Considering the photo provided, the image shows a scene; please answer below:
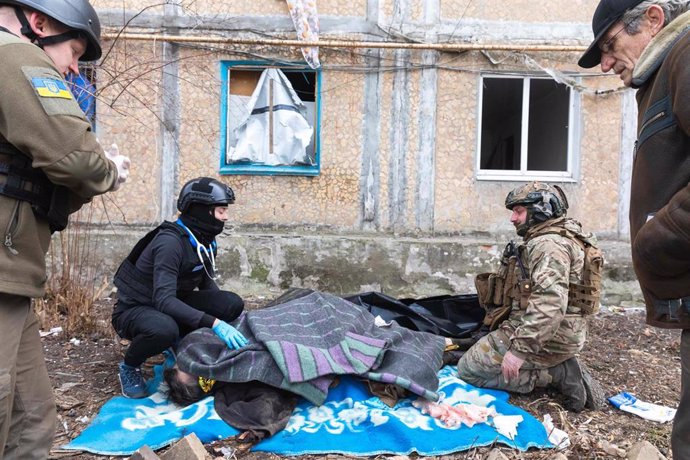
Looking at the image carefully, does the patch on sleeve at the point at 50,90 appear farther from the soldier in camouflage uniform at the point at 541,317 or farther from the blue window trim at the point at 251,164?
the blue window trim at the point at 251,164

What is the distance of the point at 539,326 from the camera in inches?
133

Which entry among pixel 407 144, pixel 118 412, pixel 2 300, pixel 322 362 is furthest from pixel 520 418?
pixel 407 144

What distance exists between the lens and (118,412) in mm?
3361

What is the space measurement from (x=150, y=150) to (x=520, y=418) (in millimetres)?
5676

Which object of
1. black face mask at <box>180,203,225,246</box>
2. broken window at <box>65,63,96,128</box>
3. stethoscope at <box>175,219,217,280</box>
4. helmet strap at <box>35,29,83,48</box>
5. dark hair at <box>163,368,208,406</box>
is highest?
broken window at <box>65,63,96,128</box>

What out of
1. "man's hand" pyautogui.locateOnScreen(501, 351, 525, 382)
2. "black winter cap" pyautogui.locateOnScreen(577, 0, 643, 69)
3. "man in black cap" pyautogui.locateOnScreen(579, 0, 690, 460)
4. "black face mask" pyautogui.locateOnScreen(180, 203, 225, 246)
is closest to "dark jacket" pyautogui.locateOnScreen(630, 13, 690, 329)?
"man in black cap" pyautogui.locateOnScreen(579, 0, 690, 460)

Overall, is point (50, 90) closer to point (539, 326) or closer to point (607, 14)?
point (607, 14)

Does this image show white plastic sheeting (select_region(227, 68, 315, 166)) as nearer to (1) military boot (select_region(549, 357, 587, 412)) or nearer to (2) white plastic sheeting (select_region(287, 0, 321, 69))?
(2) white plastic sheeting (select_region(287, 0, 321, 69))

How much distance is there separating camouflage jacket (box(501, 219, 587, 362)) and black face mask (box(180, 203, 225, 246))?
222cm

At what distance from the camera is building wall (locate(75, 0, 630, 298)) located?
6.89 metres

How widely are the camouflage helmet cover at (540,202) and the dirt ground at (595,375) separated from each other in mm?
1302

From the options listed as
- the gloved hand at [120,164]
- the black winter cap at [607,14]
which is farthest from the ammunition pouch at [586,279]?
the gloved hand at [120,164]

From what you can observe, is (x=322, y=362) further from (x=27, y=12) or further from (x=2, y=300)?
(x=27, y=12)

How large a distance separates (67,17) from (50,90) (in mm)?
405
